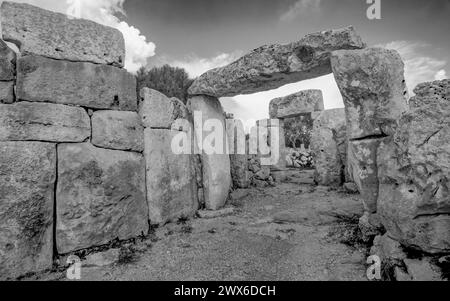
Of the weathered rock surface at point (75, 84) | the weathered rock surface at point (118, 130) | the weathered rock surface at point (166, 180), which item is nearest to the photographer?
the weathered rock surface at point (75, 84)

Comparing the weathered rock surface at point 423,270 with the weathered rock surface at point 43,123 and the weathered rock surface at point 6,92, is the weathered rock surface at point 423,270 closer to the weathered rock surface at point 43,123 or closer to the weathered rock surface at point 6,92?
the weathered rock surface at point 43,123

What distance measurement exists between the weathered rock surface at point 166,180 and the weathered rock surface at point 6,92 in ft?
5.78

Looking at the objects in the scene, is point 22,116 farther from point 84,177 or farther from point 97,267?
point 97,267

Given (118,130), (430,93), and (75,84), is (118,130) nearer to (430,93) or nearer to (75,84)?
(75,84)

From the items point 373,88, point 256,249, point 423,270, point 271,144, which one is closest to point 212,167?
point 256,249

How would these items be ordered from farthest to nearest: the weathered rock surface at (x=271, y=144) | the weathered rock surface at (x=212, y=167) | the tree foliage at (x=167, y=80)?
1. the tree foliage at (x=167, y=80)
2. the weathered rock surface at (x=271, y=144)
3. the weathered rock surface at (x=212, y=167)

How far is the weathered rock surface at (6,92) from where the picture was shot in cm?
323

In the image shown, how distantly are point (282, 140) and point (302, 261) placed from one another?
23.5 feet

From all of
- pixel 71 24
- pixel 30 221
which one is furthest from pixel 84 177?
pixel 71 24

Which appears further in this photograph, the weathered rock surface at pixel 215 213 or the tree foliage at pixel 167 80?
the tree foliage at pixel 167 80

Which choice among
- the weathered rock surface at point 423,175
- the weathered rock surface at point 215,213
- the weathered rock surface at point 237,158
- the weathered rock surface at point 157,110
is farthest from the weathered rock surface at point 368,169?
the weathered rock surface at point 237,158

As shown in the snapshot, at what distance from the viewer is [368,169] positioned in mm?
3619

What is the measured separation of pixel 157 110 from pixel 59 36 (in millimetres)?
1658
